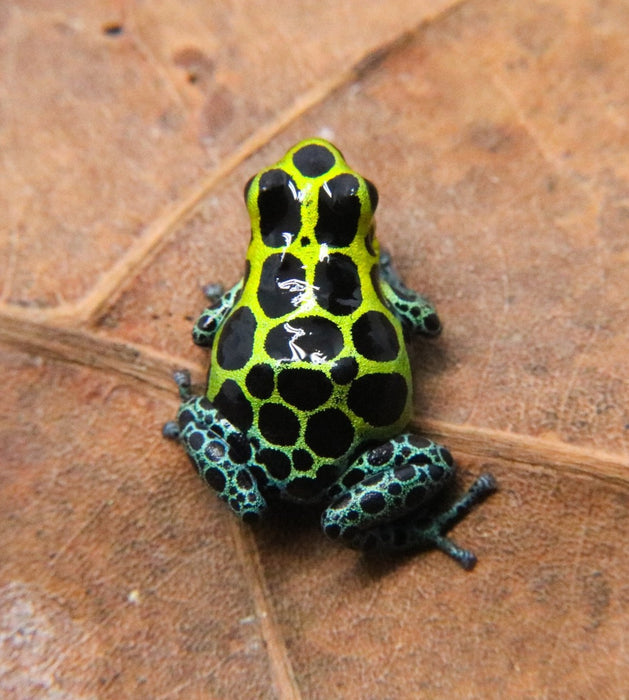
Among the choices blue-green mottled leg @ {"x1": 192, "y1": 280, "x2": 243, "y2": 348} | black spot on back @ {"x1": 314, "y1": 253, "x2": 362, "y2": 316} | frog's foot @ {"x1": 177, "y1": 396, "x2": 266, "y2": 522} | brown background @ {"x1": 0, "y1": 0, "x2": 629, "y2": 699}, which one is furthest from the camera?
blue-green mottled leg @ {"x1": 192, "y1": 280, "x2": 243, "y2": 348}

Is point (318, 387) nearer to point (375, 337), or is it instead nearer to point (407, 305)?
point (375, 337)

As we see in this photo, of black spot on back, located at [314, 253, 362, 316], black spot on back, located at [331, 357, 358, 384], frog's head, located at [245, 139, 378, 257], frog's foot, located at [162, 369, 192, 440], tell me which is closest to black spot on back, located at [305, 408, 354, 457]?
black spot on back, located at [331, 357, 358, 384]

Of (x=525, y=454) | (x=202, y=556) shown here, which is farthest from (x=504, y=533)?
(x=202, y=556)

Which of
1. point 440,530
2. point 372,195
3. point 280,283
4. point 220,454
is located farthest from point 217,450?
point 372,195

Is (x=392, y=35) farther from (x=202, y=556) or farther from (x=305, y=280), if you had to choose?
(x=202, y=556)

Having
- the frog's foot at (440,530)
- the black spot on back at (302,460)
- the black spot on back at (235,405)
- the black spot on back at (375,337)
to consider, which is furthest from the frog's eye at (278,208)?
the frog's foot at (440,530)

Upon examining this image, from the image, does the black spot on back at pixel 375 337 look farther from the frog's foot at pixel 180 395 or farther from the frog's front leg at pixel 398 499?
the frog's foot at pixel 180 395

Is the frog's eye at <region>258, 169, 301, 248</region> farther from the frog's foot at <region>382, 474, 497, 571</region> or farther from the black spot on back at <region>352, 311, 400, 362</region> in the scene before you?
the frog's foot at <region>382, 474, 497, 571</region>
